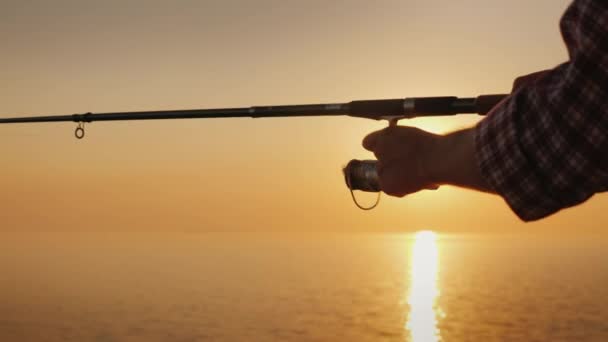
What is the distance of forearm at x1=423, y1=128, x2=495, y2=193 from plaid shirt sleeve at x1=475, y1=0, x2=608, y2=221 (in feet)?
0.24

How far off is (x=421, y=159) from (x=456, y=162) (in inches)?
9.4

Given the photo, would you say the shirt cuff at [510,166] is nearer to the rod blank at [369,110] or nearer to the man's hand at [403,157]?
the man's hand at [403,157]

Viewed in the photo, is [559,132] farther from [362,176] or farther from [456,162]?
[362,176]

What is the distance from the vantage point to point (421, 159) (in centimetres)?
256

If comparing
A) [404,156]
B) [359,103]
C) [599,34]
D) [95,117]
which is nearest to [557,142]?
[599,34]

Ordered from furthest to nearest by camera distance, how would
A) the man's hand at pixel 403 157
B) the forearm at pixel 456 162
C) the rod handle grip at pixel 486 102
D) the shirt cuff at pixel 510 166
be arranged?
the rod handle grip at pixel 486 102 < the man's hand at pixel 403 157 < the forearm at pixel 456 162 < the shirt cuff at pixel 510 166

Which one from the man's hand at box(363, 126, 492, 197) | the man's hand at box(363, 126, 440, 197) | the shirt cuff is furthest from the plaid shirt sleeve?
the man's hand at box(363, 126, 440, 197)

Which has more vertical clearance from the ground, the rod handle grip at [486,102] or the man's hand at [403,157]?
the rod handle grip at [486,102]

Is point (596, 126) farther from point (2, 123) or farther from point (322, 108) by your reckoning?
point (2, 123)

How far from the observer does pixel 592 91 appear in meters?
1.87

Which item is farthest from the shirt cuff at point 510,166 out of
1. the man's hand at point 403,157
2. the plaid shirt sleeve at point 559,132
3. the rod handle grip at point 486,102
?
the rod handle grip at point 486,102

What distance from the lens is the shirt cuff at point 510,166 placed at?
6.69ft

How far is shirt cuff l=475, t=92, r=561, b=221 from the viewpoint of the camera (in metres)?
2.04

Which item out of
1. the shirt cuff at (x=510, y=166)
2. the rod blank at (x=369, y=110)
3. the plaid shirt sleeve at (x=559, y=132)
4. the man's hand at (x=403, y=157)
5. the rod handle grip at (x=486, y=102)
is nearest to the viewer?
the plaid shirt sleeve at (x=559, y=132)
